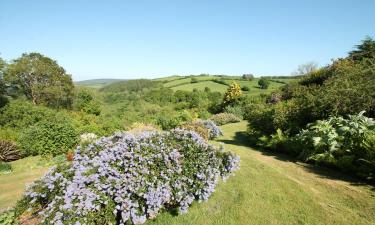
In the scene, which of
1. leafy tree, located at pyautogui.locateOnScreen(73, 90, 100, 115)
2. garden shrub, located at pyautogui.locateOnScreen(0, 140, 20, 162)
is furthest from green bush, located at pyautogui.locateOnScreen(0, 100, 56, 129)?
leafy tree, located at pyautogui.locateOnScreen(73, 90, 100, 115)

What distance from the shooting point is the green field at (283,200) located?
17.2ft

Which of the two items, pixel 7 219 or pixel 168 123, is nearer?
pixel 7 219

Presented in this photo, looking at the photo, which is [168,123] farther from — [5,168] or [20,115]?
[20,115]

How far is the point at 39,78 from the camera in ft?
120

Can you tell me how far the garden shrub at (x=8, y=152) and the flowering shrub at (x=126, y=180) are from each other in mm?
11079

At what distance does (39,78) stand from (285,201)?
126ft

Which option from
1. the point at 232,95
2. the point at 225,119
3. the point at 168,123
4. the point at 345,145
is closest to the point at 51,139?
the point at 168,123

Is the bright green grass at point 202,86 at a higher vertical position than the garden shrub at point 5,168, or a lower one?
lower

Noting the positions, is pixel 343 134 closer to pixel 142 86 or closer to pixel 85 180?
pixel 85 180

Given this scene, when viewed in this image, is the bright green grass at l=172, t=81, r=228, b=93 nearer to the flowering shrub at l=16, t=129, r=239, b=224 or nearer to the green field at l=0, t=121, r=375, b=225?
the green field at l=0, t=121, r=375, b=225

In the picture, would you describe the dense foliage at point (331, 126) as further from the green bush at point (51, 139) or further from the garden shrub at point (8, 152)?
the garden shrub at point (8, 152)

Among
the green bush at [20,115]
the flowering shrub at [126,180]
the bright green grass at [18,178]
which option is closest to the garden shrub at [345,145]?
the flowering shrub at [126,180]

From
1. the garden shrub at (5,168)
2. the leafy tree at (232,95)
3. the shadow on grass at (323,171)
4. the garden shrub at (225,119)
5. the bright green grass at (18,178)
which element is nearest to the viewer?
the shadow on grass at (323,171)

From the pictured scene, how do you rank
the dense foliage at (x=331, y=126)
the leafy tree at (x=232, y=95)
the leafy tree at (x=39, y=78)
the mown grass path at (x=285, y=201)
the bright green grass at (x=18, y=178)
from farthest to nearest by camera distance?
the leafy tree at (x=39, y=78) < the leafy tree at (x=232, y=95) < the bright green grass at (x=18, y=178) < the dense foliage at (x=331, y=126) < the mown grass path at (x=285, y=201)
